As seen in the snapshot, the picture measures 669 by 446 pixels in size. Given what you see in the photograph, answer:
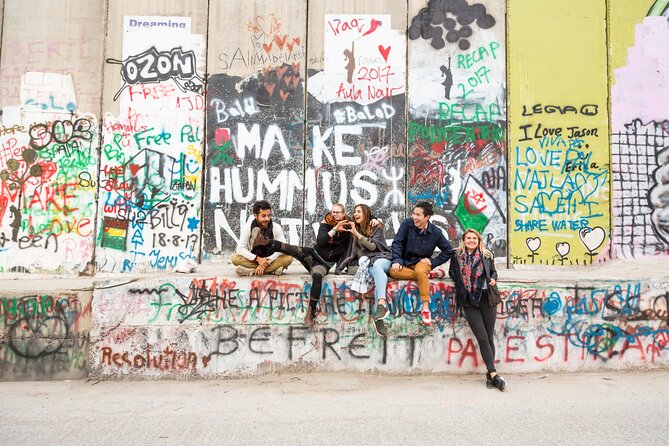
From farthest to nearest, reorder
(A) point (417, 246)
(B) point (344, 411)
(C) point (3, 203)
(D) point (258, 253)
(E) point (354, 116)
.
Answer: (E) point (354, 116)
(C) point (3, 203)
(D) point (258, 253)
(A) point (417, 246)
(B) point (344, 411)

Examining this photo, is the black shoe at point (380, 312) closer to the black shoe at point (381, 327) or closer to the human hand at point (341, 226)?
the black shoe at point (381, 327)

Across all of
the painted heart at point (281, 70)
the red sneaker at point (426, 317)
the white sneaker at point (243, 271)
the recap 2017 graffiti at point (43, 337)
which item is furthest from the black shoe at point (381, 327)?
the painted heart at point (281, 70)

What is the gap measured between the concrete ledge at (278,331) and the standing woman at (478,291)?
12.2 inches

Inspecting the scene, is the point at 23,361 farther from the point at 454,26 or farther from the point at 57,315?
the point at 454,26

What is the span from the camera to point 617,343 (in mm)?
6207

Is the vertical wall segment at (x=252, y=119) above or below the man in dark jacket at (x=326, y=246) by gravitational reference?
above

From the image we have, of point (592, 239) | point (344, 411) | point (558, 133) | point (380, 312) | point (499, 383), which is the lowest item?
point (344, 411)

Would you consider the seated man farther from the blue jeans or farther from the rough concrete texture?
the rough concrete texture

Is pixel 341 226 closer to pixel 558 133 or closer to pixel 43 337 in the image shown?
pixel 43 337

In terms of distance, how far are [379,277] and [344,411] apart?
1635 millimetres

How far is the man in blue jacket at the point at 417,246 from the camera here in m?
6.16

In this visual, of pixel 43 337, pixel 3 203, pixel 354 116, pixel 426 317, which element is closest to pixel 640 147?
pixel 354 116

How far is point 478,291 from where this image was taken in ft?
18.9

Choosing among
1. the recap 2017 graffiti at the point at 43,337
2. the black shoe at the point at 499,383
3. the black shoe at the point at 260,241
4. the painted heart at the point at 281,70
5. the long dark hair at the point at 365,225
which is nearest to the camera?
the black shoe at the point at 499,383
